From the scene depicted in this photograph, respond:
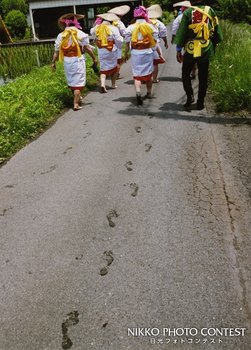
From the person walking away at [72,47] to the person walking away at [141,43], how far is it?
84cm

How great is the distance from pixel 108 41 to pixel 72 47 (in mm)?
1529

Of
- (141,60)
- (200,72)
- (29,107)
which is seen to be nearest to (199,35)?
(200,72)

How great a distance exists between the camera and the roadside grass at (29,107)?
231 inches

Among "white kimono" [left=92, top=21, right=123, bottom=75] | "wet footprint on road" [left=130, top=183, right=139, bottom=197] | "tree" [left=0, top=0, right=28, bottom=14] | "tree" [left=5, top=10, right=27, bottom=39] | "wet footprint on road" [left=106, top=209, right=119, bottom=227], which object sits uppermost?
"white kimono" [left=92, top=21, right=123, bottom=75]

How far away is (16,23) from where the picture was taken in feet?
97.9

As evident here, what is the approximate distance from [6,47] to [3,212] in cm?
1611

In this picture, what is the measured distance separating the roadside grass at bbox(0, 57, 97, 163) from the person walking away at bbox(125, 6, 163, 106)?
5.30 feet

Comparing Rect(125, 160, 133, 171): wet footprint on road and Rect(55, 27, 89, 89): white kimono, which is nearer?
Rect(125, 160, 133, 171): wet footprint on road

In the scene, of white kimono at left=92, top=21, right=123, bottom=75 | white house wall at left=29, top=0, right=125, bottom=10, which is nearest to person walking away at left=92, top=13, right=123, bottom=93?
white kimono at left=92, top=21, right=123, bottom=75

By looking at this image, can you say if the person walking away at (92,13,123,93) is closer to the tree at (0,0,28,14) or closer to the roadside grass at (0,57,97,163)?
the roadside grass at (0,57,97,163)

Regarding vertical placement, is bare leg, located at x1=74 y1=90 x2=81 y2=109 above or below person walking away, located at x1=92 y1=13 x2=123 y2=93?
below

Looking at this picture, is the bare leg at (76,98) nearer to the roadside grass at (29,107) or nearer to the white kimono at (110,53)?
the roadside grass at (29,107)

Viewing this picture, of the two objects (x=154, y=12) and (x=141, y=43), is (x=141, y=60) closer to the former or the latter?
(x=141, y=43)

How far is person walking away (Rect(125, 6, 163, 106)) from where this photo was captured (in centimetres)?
696
